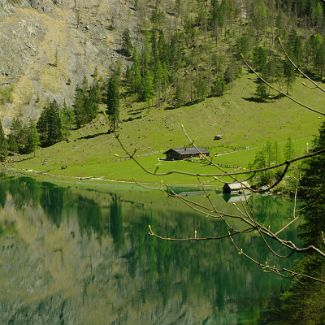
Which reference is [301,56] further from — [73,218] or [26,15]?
[73,218]

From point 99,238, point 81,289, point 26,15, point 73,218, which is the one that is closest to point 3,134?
point 26,15

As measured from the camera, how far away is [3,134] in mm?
137250

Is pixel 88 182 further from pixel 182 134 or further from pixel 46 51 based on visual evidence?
pixel 46 51

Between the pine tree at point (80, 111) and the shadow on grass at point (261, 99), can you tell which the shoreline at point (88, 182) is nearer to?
the pine tree at point (80, 111)

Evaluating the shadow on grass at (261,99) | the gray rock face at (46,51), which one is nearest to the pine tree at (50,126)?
the gray rock face at (46,51)

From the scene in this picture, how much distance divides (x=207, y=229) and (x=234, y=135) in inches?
2874

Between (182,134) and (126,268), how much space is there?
72184mm

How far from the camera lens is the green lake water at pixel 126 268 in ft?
117

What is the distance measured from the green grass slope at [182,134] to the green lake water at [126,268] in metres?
36.9

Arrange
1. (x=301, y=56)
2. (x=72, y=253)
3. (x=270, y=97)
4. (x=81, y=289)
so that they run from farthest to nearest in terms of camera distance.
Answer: (x=301, y=56), (x=270, y=97), (x=72, y=253), (x=81, y=289)

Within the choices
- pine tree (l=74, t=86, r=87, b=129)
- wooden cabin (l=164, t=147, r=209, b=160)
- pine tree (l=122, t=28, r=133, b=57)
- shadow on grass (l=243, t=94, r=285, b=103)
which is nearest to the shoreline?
wooden cabin (l=164, t=147, r=209, b=160)

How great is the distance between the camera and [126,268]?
151ft

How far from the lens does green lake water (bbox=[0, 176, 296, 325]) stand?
35750mm

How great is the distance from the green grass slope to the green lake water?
36914mm
